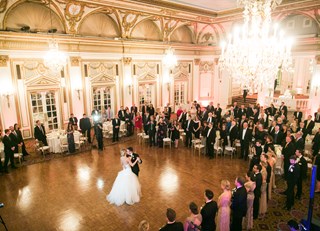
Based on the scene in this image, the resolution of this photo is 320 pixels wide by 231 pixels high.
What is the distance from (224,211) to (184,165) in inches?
155

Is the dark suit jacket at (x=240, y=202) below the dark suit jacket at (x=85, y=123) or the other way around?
below

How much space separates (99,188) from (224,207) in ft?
12.6

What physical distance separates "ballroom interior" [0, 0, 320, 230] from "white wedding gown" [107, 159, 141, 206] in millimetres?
182

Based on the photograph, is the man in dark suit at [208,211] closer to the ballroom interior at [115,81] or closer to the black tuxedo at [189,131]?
the ballroom interior at [115,81]

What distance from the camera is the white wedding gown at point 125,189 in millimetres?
5895

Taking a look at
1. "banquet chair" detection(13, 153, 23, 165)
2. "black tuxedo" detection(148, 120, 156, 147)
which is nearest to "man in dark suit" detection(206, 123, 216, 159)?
"black tuxedo" detection(148, 120, 156, 147)

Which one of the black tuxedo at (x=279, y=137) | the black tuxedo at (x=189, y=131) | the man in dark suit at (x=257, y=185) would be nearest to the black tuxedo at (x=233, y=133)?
the black tuxedo at (x=279, y=137)

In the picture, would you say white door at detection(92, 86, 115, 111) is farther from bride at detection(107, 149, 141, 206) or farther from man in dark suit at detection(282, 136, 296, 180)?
man in dark suit at detection(282, 136, 296, 180)

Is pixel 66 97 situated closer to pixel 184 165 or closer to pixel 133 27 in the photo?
pixel 133 27

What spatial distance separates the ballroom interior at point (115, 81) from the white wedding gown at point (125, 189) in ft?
0.60

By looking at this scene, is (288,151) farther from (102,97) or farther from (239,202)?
(102,97)

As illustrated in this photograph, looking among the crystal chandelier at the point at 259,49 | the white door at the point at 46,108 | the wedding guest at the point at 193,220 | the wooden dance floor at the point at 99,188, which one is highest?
the crystal chandelier at the point at 259,49

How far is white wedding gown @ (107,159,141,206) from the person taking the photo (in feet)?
19.3

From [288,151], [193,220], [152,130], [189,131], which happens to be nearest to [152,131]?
[152,130]
